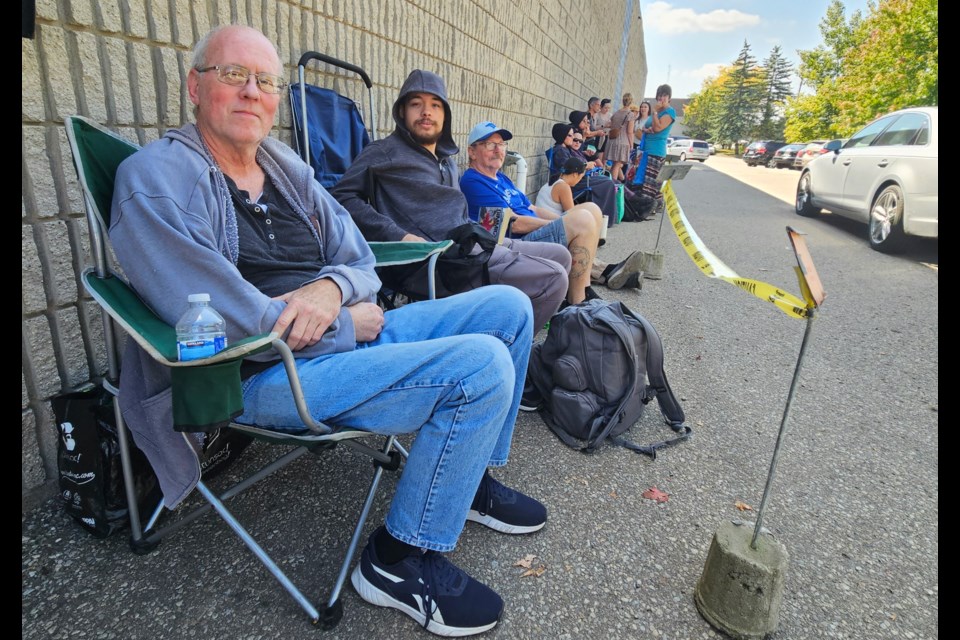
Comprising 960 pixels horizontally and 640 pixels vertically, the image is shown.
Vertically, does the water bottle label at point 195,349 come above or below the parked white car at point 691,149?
below

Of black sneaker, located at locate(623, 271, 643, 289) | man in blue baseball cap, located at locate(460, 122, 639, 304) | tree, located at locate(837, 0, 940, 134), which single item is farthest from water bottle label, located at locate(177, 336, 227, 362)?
tree, located at locate(837, 0, 940, 134)

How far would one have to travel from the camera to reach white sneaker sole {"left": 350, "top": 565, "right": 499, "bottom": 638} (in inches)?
58.2

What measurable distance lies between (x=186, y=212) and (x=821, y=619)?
221 cm

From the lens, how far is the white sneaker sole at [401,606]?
Result: 58.2 inches

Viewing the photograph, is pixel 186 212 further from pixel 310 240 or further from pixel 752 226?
pixel 752 226

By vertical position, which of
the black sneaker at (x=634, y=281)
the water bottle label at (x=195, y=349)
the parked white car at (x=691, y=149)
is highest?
the parked white car at (x=691, y=149)

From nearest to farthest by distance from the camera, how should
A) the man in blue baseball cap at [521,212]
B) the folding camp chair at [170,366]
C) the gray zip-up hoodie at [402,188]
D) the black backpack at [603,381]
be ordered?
the folding camp chair at [170,366] < the black backpack at [603,381] < the gray zip-up hoodie at [402,188] < the man in blue baseball cap at [521,212]

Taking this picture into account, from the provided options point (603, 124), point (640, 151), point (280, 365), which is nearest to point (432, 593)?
point (280, 365)

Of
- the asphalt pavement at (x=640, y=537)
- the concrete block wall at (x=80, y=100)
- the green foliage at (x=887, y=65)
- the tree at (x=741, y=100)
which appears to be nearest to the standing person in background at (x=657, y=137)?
the asphalt pavement at (x=640, y=537)

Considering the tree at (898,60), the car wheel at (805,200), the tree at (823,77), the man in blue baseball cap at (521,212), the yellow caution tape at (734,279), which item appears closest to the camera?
the yellow caution tape at (734,279)

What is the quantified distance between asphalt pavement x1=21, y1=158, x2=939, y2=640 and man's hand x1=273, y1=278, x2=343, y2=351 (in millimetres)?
739

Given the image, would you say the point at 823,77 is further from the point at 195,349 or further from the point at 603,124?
the point at 195,349

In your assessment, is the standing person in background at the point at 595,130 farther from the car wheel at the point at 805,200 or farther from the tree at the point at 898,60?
the tree at the point at 898,60

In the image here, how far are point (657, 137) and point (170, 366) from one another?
30.1 feet
